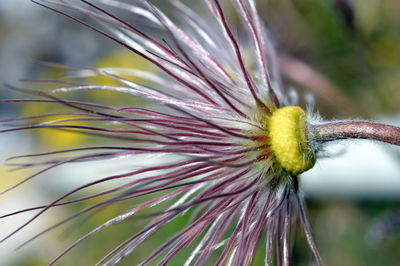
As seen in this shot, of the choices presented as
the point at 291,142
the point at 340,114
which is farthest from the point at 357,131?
the point at 340,114

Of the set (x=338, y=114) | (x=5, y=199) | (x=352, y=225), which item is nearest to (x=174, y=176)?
(x=338, y=114)

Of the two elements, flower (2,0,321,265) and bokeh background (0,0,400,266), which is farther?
bokeh background (0,0,400,266)

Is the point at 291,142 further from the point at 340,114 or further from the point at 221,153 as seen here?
the point at 340,114

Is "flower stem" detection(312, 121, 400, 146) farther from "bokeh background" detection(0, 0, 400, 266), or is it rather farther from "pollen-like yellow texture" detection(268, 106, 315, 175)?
"bokeh background" detection(0, 0, 400, 266)

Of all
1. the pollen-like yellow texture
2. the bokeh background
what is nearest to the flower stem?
the pollen-like yellow texture

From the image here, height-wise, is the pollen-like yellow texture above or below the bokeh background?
below

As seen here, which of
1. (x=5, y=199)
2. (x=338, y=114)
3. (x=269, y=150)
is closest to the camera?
(x=269, y=150)

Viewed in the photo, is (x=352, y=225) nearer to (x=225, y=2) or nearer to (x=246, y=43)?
(x=246, y=43)
